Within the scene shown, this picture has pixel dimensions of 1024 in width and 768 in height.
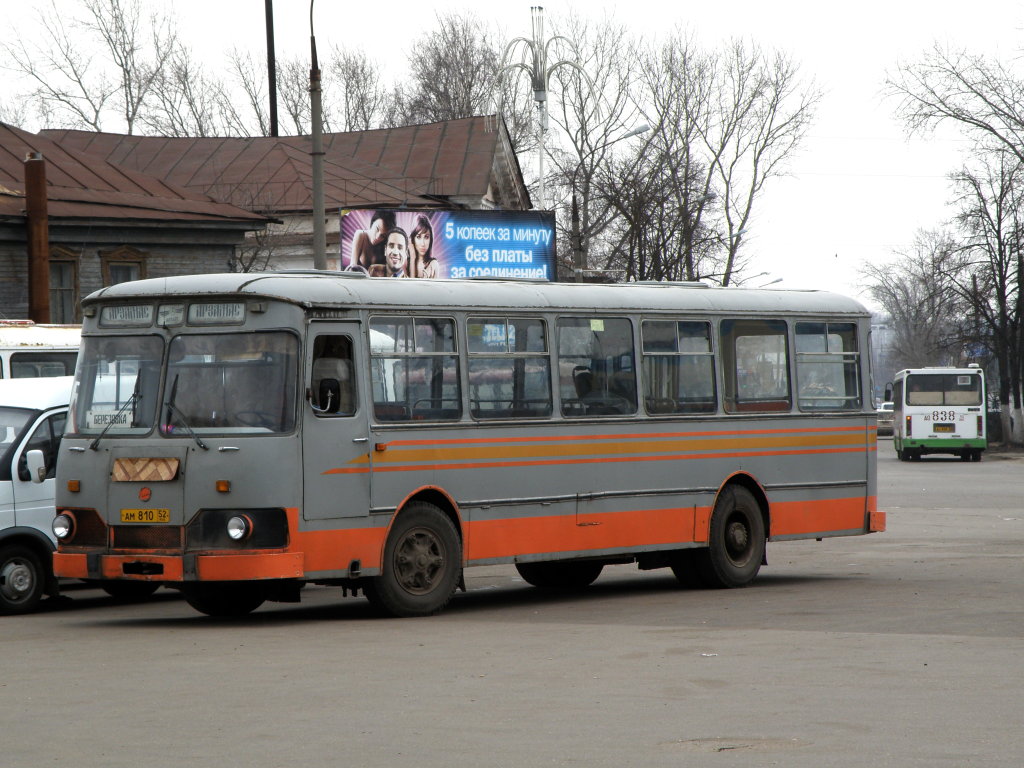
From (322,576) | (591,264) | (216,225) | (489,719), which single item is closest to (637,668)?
(489,719)

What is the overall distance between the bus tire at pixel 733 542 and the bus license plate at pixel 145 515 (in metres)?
5.47

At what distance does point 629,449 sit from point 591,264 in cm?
5146

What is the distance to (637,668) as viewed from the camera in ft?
32.9

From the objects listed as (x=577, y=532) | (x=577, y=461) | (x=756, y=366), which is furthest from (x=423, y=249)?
(x=577, y=532)

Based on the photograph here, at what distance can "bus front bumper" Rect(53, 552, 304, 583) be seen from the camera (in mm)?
12141

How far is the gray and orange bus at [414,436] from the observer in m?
12.5

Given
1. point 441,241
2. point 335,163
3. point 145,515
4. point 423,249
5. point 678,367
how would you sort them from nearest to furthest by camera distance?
1. point 145,515
2. point 678,367
3. point 423,249
4. point 441,241
5. point 335,163

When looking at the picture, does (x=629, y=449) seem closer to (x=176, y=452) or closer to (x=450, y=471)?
(x=450, y=471)

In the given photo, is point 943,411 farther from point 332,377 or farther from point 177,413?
point 177,413

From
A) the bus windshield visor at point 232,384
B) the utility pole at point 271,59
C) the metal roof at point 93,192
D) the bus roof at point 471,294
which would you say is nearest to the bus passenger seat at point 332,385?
the bus windshield visor at point 232,384

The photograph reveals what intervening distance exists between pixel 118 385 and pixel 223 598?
1943 mm

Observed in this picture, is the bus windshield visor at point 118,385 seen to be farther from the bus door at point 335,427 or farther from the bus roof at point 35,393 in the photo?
the bus roof at point 35,393

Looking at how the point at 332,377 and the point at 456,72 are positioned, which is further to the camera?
the point at 456,72

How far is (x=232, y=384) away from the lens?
496 inches
